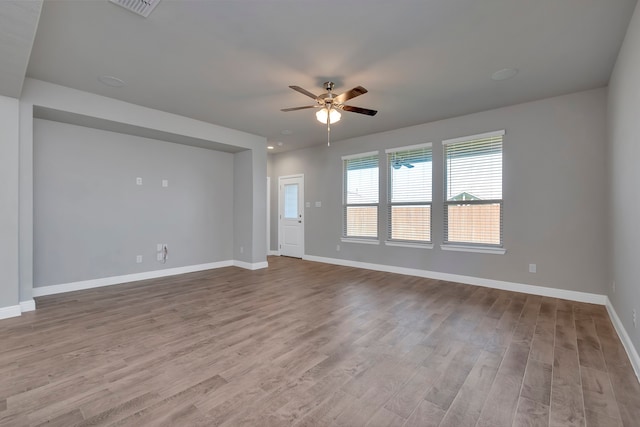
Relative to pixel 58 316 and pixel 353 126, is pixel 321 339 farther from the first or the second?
pixel 353 126

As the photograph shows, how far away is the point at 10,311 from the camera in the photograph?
3.27 meters

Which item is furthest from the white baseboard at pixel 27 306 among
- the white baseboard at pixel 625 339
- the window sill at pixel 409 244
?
the white baseboard at pixel 625 339

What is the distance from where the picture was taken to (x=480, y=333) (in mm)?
2873

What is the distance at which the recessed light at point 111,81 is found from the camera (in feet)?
11.3

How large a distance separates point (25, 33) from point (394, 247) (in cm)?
541

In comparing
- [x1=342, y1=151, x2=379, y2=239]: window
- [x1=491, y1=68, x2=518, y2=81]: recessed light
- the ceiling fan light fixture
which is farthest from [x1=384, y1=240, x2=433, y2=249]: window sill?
the ceiling fan light fixture

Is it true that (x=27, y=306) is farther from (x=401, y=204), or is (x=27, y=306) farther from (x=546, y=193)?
(x=546, y=193)

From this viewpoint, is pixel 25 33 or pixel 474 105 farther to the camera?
pixel 474 105

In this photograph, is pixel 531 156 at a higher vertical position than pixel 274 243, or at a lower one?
higher

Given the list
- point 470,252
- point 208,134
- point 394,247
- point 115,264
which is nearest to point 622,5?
point 470,252

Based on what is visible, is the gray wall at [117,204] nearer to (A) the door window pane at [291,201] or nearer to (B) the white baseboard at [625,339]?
(A) the door window pane at [291,201]

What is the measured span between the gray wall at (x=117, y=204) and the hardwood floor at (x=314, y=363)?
81cm

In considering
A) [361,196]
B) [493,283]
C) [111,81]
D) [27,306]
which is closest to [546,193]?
[493,283]

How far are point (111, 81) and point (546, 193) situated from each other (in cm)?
589
